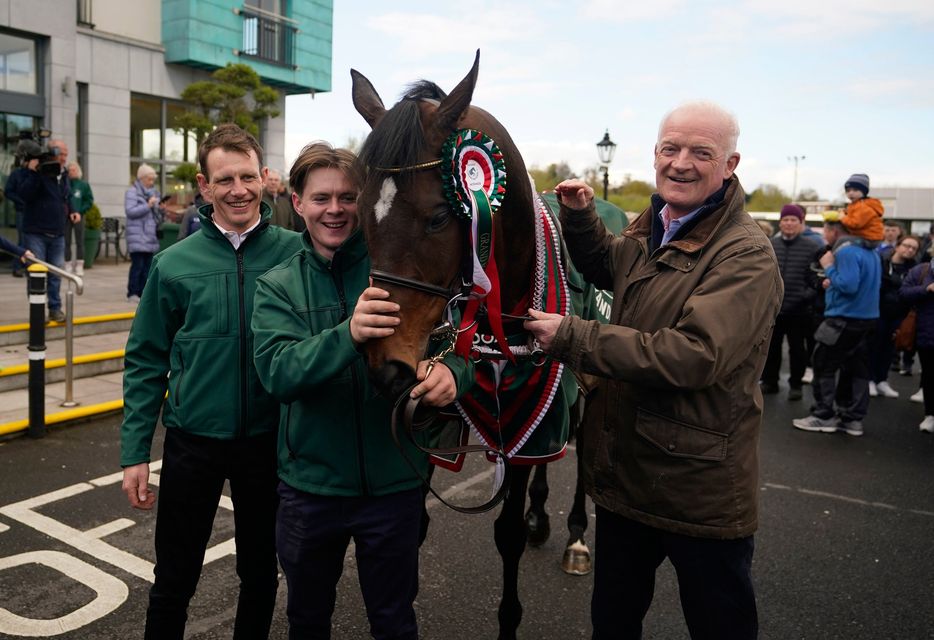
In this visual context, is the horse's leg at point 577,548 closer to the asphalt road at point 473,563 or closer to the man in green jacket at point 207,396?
the asphalt road at point 473,563

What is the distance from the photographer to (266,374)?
6.67ft

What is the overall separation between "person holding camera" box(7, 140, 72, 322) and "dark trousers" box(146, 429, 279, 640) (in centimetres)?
656

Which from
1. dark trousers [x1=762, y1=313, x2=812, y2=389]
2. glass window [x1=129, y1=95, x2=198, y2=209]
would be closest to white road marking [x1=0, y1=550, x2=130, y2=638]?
dark trousers [x1=762, y1=313, x2=812, y2=389]

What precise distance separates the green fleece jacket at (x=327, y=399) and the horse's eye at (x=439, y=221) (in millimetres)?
340

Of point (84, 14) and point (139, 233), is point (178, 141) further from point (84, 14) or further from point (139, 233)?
point (139, 233)

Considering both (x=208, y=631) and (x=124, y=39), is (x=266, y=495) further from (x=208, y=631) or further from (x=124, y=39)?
(x=124, y=39)

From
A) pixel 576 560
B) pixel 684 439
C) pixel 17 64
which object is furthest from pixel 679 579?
pixel 17 64

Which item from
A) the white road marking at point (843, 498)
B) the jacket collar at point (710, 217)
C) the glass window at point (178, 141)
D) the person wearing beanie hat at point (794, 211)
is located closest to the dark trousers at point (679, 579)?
the jacket collar at point (710, 217)

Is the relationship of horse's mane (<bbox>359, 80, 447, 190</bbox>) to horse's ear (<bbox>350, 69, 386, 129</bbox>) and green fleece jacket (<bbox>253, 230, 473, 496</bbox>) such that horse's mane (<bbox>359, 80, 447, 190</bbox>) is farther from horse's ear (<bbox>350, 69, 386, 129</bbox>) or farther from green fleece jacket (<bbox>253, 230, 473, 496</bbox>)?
green fleece jacket (<bbox>253, 230, 473, 496</bbox>)

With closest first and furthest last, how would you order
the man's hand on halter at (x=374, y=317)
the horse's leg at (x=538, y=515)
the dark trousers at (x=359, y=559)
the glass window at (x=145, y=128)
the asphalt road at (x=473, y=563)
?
the man's hand on halter at (x=374, y=317), the dark trousers at (x=359, y=559), the asphalt road at (x=473, y=563), the horse's leg at (x=538, y=515), the glass window at (x=145, y=128)

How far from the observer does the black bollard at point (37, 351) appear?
5.26m

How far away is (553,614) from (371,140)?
2.43 m

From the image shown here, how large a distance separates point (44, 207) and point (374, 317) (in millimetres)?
7973

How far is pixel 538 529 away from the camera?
4125mm
